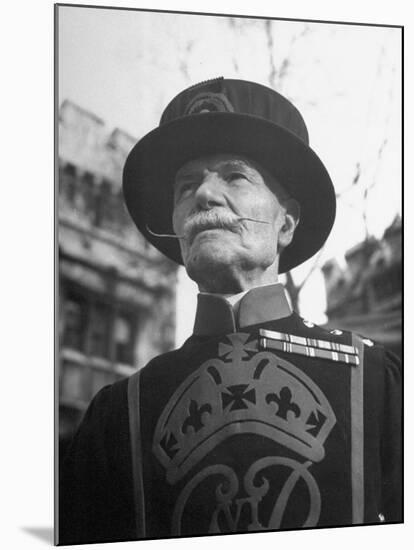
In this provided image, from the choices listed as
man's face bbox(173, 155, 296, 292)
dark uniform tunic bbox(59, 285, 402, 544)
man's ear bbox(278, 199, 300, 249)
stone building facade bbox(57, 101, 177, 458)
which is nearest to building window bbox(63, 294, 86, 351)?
stone building facade bbox(57, 101, 177, 458)

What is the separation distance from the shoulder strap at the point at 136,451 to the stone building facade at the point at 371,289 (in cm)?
125

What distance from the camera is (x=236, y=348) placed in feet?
29.1

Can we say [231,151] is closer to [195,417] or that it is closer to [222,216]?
[222,216]

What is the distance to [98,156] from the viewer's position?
→ 8.63m

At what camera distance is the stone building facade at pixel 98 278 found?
858 centimetres

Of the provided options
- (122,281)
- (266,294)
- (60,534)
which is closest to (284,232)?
(266,294)

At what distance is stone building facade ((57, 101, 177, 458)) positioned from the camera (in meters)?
8.58

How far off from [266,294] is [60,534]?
177cm

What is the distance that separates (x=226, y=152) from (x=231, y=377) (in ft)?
4.18

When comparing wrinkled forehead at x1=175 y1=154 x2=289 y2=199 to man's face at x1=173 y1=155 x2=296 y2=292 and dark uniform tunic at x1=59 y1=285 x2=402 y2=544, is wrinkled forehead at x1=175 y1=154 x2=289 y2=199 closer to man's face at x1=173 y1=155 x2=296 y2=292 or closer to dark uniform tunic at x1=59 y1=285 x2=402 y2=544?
man's face at x1=173 y1=155 x2=296 y2=292

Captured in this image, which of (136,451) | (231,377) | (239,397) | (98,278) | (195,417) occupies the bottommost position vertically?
(136,451)

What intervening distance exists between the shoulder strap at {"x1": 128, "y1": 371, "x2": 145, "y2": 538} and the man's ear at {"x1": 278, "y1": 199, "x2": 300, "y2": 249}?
1.18m

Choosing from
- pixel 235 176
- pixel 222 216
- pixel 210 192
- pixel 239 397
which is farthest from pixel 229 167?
pixel 239 397

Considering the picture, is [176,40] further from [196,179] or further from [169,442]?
[169,442]
